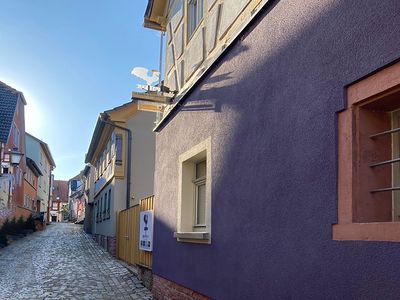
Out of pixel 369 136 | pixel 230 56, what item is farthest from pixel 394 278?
pixel 230 56

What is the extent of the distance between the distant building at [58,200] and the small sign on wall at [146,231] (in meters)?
69.3

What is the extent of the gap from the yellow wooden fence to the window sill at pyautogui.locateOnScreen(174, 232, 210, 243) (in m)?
3.13

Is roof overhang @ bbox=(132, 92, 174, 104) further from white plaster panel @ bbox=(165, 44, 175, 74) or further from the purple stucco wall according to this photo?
the purple stucco wall

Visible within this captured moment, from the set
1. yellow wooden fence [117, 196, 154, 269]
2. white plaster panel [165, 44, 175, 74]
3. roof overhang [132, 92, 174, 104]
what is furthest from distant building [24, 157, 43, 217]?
roof overhang [132, 92, 174, 104]

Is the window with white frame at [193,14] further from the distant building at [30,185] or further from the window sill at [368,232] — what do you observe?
the distant building at [30,185]

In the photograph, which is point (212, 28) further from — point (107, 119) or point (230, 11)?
point (107, 119)

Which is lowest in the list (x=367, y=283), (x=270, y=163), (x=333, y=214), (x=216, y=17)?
(x=367, y=283)

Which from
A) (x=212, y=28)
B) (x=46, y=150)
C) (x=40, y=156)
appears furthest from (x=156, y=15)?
(x=46, y=150)

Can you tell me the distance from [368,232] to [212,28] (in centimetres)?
489

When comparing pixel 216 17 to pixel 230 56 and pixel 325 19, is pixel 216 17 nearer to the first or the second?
pixel 230 56

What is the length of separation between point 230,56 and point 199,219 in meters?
2.82

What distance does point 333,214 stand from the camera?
3.78 meters

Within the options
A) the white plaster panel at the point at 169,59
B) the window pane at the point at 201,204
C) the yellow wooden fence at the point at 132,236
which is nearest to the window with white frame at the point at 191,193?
A: the window pane at the point at 201,204

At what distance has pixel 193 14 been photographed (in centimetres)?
902
